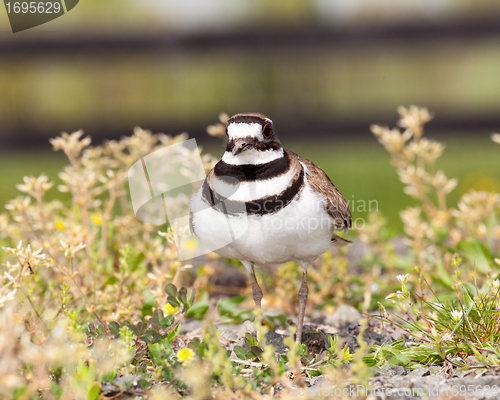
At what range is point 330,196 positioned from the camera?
270 cm

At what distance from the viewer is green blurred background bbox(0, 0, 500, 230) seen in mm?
8570

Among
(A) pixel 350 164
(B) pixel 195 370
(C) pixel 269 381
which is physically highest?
(B) pixel 195 370

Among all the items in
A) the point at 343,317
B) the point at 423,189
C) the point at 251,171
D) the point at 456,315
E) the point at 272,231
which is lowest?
the point at 343,317

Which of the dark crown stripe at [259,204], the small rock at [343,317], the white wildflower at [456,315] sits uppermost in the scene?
the dark crown stripe at [259,204]

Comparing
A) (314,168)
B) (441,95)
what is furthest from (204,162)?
(441,95)

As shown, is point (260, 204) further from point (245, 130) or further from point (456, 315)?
point (456, 315)

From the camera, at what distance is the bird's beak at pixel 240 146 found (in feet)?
7.89

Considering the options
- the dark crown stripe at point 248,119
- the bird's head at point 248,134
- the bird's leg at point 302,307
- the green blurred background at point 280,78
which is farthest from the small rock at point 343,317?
the green blurred background at point 280,78

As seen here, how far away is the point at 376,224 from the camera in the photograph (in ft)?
13.2

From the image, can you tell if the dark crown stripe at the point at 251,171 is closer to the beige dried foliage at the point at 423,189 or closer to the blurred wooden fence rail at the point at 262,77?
the beige dried foliage at the point at 423,189

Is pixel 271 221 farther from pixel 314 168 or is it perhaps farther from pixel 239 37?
pixel 239 37

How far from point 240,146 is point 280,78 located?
7081 mm

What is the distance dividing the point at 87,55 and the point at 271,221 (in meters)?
7.68

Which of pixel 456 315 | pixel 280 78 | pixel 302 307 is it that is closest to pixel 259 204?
pixel 302 307
